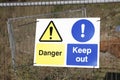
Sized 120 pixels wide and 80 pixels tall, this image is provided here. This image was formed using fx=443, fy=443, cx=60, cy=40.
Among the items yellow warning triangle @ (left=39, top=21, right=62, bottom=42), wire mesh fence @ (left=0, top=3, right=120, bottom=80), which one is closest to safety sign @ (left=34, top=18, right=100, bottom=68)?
yellow warning triangle @ (left=39, top=21, right=62, bottom=42)

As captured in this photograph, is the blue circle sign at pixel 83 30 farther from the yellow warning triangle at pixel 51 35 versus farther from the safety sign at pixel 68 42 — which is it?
the yellow warning triangle at pixel 51 35

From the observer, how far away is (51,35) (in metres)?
6.77

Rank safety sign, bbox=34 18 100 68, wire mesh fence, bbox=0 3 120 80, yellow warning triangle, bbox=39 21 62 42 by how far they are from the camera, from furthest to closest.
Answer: wire mesh fence, bbox=0 3 120 80 < yellow warning triangle, bbox=39 21 62 42 < safety sign, bbox=34 18 100 68

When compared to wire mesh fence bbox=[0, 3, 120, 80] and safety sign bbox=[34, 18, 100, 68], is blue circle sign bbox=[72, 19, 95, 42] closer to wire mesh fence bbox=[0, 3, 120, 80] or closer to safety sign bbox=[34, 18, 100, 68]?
safety sign bbox=[34, 18, 100, 68]

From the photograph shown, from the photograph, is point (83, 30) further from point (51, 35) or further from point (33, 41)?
point (33, 41)

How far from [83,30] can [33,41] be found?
0.97 m

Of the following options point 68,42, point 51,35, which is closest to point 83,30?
point 68,42

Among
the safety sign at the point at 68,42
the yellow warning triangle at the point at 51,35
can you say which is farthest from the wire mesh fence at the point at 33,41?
the yellow warning triangle at the point at 51,35

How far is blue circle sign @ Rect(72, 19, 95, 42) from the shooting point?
6.69 metres

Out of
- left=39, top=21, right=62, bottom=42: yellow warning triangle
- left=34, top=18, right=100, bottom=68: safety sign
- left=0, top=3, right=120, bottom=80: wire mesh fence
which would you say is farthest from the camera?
left=0, top=3, right=120, bottom=80: wire mesh fence

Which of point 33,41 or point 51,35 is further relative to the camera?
point 33,41

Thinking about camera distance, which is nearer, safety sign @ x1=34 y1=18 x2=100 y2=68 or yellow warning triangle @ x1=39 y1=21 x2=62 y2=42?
safety sign @ x1=34 y1=18 x2=100 y2=68

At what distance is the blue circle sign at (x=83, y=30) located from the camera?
263 inches

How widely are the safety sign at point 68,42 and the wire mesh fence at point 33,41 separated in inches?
13.3
